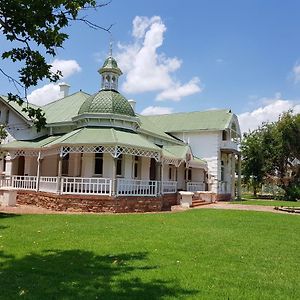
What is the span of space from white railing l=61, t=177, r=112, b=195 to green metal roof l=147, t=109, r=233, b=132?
16473 millimetres

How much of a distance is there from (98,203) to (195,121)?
63.9 ft

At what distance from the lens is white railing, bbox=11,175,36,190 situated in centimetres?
2331

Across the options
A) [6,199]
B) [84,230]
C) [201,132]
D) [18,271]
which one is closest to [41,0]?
[18,271]

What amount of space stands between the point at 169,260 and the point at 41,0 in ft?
19.7

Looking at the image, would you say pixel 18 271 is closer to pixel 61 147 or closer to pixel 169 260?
pixel 169 260

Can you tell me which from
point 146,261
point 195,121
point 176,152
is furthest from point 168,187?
point 146,261

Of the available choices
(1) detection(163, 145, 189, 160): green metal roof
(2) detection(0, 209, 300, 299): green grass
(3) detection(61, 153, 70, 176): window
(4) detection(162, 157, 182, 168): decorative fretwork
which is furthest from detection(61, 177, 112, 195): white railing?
(1) detection(163, 145, 189, 160): green metal roof

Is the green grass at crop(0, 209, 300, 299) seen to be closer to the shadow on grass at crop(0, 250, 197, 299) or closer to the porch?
the shadow on grass at crop(0, 250, 197, 299)

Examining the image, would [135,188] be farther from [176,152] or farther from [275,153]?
[275,153]

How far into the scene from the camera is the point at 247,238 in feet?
39.9

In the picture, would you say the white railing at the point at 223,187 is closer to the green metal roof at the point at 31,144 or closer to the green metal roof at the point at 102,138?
the green metal roof at the point at 102,138

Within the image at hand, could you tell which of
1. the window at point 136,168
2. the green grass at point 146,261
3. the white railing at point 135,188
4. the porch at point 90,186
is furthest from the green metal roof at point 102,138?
the green grass at point 146,261

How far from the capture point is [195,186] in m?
31.8

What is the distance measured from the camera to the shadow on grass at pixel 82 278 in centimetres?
614
